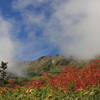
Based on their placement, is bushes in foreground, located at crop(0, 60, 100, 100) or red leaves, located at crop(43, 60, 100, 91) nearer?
bushes in foreground, located at crop(0, 60, 100, 100)

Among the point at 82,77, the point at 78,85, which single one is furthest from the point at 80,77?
the point at 78,85

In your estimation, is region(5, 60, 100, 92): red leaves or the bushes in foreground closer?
the bushes in foreground

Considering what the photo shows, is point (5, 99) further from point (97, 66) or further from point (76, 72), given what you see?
point (97, 66)

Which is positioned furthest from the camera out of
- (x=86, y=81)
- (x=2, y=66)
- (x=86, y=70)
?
(x=2, y=66)

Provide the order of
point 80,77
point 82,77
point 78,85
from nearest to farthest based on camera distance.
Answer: point 78,85 < point 82,77 < point 80,77

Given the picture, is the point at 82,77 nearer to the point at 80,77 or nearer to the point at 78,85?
the point at 80,77

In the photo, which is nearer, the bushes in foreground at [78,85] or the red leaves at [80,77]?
the bushes in foreground at [78,85]

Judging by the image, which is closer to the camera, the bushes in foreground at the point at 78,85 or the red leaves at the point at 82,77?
the bushes in foreground at the point at 78,85

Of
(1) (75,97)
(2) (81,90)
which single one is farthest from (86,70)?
(1) (75,97)

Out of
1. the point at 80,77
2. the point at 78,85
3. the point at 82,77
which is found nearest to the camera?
the point at 78,85

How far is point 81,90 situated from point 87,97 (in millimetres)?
2166

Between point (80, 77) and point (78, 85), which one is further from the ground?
point (80, 77)

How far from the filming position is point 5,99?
80.3ft

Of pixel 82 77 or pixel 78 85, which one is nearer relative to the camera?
pixel 78 85
